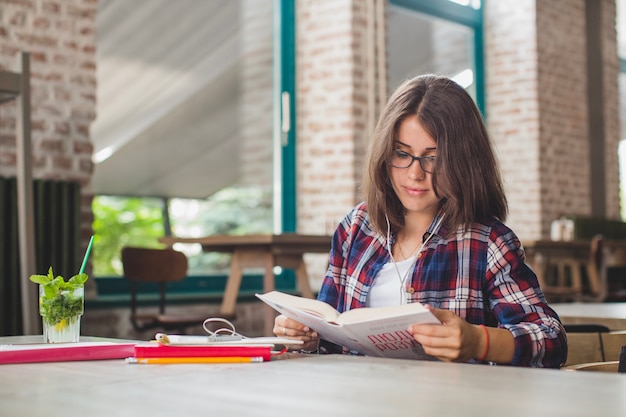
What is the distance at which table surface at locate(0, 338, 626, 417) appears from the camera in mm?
922

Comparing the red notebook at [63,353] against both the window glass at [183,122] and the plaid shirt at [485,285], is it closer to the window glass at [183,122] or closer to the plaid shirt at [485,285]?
the plaid shirt at [485,285]

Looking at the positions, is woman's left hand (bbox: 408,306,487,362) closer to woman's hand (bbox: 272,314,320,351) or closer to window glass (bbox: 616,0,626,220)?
woman's hand (bbox: 272,314,320,351)

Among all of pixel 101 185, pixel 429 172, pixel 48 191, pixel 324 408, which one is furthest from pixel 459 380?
pixel 101 185

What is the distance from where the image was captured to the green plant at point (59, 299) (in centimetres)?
161

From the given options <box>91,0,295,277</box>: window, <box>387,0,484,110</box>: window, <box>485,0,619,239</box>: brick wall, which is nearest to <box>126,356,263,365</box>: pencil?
<box>91,0,295,277</box>: window

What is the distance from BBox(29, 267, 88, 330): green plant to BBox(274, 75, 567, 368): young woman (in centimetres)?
41

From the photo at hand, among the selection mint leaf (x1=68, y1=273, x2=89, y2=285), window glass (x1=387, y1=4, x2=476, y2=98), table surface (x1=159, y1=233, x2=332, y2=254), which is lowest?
mint leaf (x1=68, y1=273, x2=89, y2=285)

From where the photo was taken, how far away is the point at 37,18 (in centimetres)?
437

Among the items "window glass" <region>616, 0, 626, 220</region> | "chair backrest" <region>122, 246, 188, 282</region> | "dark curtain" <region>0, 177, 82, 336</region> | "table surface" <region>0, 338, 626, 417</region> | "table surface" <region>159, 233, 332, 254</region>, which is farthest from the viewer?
"window glass" <region>616, 0, 626, 220</region>

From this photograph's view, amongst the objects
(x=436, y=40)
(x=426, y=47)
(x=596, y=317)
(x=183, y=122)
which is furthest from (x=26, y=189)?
(x=436, y=40)

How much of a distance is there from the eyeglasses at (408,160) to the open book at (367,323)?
448 mm

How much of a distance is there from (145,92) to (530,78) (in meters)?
3.85

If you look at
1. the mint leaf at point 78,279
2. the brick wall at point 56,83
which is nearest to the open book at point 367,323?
the mint leaf at point 78,279

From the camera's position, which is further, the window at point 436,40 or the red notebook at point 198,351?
the window at point 436,40
